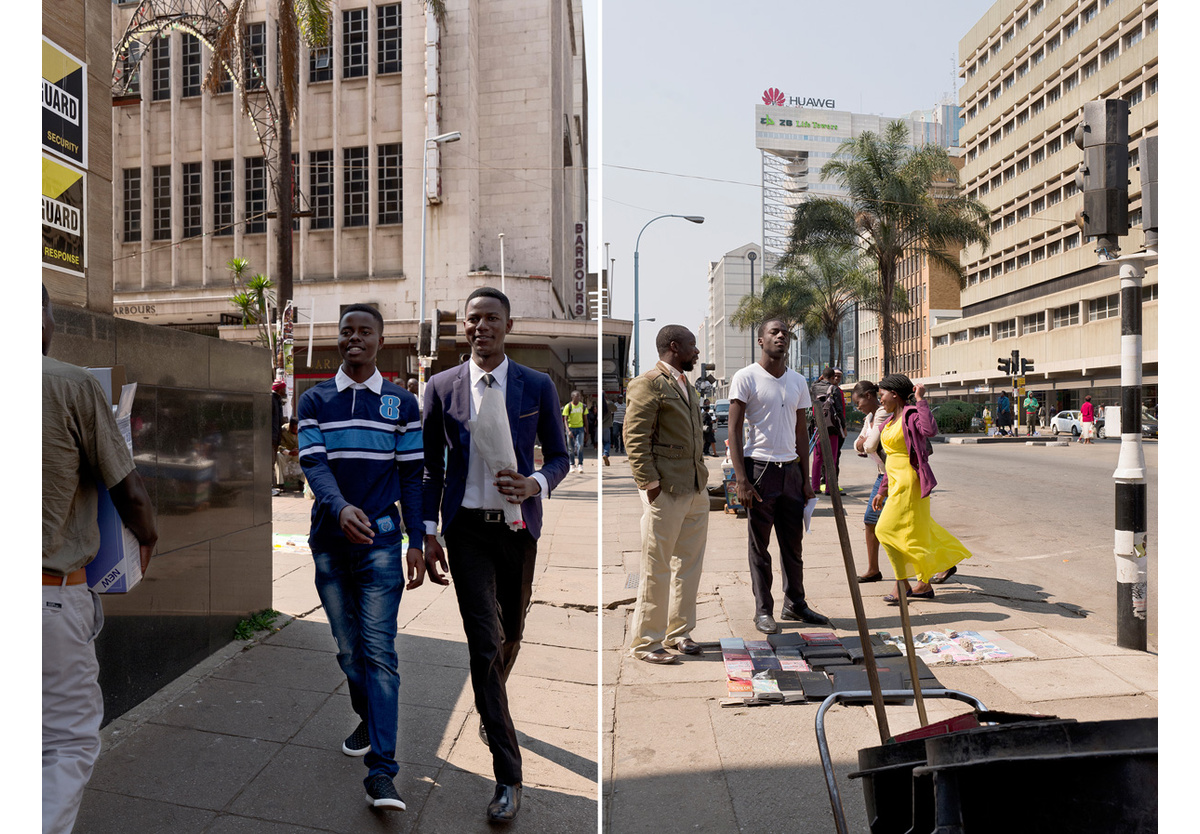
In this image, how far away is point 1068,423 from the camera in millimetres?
28797

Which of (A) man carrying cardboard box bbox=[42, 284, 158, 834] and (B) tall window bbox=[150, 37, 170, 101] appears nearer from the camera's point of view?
(A) man carrying cardboard box bbox=[42, 284, 158, 834]

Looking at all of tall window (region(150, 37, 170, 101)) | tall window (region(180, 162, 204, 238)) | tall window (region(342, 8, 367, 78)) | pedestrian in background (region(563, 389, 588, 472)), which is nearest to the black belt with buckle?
pedestrian in background (region(563, 389, 588, 472))

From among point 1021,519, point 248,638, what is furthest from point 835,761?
point 1021,519

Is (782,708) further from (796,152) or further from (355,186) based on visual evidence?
(355,186)

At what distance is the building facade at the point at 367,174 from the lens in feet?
91.5

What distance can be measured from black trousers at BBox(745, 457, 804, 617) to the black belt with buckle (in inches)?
102

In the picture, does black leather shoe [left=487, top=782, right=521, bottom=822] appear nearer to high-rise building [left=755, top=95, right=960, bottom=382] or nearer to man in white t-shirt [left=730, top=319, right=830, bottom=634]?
man in white t-shirt [left=730, top=319, right=830, bottom=634]

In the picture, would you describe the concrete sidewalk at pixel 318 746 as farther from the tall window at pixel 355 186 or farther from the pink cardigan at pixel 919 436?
the tall window at pixel 355 186

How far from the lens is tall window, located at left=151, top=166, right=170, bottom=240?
29.1 m

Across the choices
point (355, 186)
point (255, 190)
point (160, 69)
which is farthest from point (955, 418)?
point (160, 69)

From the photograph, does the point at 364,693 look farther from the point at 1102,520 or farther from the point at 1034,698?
the point at 1102,520

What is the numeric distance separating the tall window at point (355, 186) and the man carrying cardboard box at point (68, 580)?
90.9 ft

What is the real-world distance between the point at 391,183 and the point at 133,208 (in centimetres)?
885

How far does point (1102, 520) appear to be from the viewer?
9.87 m
